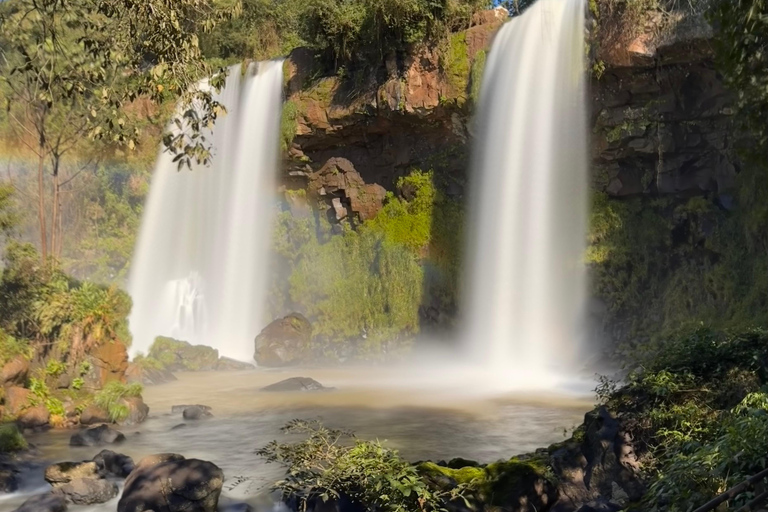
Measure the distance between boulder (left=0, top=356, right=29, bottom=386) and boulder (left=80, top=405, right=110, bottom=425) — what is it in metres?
1.36

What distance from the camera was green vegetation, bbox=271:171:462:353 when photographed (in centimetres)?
2502

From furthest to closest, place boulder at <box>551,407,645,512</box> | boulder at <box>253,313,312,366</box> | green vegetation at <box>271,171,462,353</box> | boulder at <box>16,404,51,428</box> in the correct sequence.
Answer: green vegetation at <box>271,171,462,353</box> → boulder at <box>253,313,312,366</box> → boulder at <box>16,404,51,428</box> → boulder at <box>551,407,645,512</box>

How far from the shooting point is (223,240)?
2812cm

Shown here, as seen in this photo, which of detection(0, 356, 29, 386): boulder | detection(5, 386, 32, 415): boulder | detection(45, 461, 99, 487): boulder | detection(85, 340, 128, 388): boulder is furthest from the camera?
detection(85, 340, 128, 388): boulder

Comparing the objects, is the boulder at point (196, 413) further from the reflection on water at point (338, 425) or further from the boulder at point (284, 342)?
the boulder at point (284, 342)

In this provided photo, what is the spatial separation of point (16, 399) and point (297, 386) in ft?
20.4

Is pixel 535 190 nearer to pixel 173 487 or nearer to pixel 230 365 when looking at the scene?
pixel 230 365

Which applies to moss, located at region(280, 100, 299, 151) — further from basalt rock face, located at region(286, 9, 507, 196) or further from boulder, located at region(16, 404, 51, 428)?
boulder, located at region(16, 404, 51, 428)

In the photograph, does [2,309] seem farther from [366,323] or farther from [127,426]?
[366,323]

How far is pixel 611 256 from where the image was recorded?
20.3 metres

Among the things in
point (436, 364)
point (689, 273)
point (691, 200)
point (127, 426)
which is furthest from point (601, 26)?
point (127, 426)

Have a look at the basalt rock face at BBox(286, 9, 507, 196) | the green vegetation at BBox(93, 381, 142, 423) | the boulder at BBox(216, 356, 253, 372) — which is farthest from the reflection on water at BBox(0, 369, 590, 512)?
the basalt rock face at BBox(286, 9, 507, 196)

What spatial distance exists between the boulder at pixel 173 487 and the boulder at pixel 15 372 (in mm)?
6031

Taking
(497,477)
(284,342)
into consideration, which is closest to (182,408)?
(284,342)
